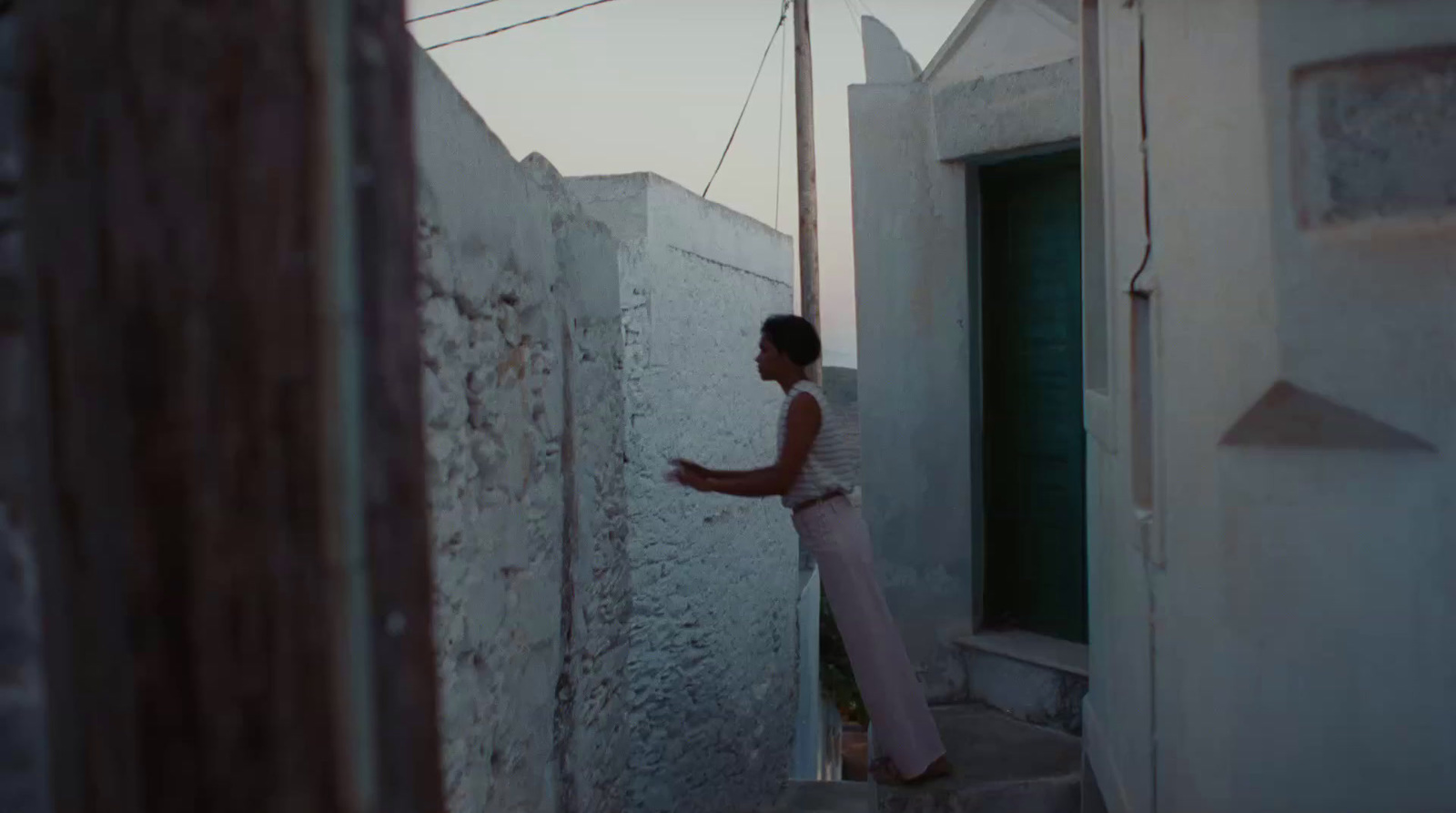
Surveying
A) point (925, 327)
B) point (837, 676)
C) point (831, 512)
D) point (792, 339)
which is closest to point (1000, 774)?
point (831, 512)

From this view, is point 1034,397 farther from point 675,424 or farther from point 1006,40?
point 675,424

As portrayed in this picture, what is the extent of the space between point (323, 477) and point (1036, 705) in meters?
4.31

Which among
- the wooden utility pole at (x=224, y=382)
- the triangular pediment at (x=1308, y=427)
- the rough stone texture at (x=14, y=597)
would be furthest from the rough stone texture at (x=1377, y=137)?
the rough stone texture at (x=14, y=597)

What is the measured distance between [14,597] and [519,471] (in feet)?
5.61

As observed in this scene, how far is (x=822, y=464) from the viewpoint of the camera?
11.5 ft

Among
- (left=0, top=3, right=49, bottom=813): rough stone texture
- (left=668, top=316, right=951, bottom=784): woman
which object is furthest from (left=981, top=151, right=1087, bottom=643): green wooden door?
(left=0, top=3, right=49, bottom=813): rough stone texture

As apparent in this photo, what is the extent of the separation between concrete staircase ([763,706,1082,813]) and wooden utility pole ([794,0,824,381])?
6837 mm

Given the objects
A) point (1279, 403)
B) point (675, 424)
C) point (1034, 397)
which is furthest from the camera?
point (675, 424)

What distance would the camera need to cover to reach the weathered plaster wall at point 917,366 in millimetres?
5020

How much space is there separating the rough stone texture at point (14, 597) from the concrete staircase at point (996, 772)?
288 centimetres

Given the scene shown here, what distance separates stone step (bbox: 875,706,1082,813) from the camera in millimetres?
3805

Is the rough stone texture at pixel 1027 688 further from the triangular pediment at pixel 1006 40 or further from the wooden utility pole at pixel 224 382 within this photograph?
the wooden utility pole at pixel 224 382

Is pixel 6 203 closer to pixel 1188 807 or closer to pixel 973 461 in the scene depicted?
pixel 1188 807

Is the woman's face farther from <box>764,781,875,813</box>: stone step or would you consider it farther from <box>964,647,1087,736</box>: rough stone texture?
<box>764,781,875,813</box>: stone step
